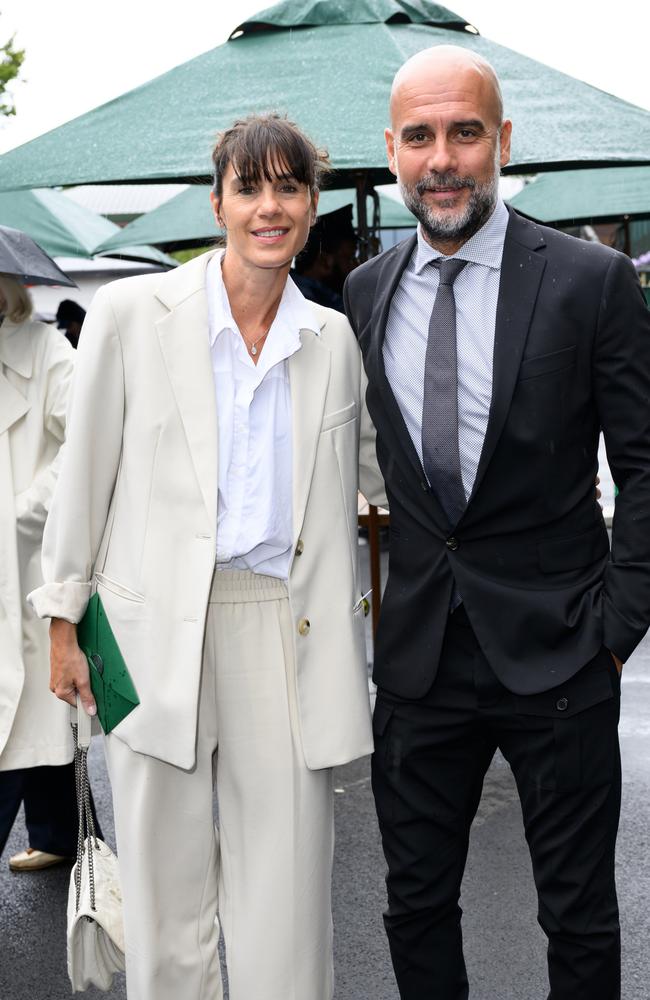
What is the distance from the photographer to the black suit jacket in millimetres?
2643

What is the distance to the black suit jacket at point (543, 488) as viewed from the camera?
2.64 meters

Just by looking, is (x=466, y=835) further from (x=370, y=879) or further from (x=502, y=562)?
(x=370, y=879)

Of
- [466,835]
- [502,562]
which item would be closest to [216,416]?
[502,562]

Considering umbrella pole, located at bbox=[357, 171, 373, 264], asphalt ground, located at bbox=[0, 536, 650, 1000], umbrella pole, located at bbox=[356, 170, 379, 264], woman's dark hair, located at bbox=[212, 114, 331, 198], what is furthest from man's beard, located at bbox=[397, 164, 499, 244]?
umbrella pole, located at bbox=[357, 171, 373, 264]

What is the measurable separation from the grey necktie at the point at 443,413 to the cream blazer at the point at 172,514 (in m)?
0.25

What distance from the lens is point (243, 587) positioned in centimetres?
280

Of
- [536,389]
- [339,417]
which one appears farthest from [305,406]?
[536,389]

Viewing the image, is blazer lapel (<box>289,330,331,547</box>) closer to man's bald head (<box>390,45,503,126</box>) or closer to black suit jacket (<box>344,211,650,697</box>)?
black suit jacket (<box>344,211,650,697</box>)

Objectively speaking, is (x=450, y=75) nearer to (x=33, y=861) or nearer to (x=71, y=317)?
(x=33, y=861)

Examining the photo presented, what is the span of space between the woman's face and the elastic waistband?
2.29 feet

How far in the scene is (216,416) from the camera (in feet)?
9.03

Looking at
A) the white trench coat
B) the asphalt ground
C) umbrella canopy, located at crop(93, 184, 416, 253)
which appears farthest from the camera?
umbrella canopy, located at crop(93, 184, 416, 253)

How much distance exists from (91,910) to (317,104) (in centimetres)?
312

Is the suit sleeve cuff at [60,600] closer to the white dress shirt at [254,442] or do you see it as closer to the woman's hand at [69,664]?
the woman's hand at [69,664]
